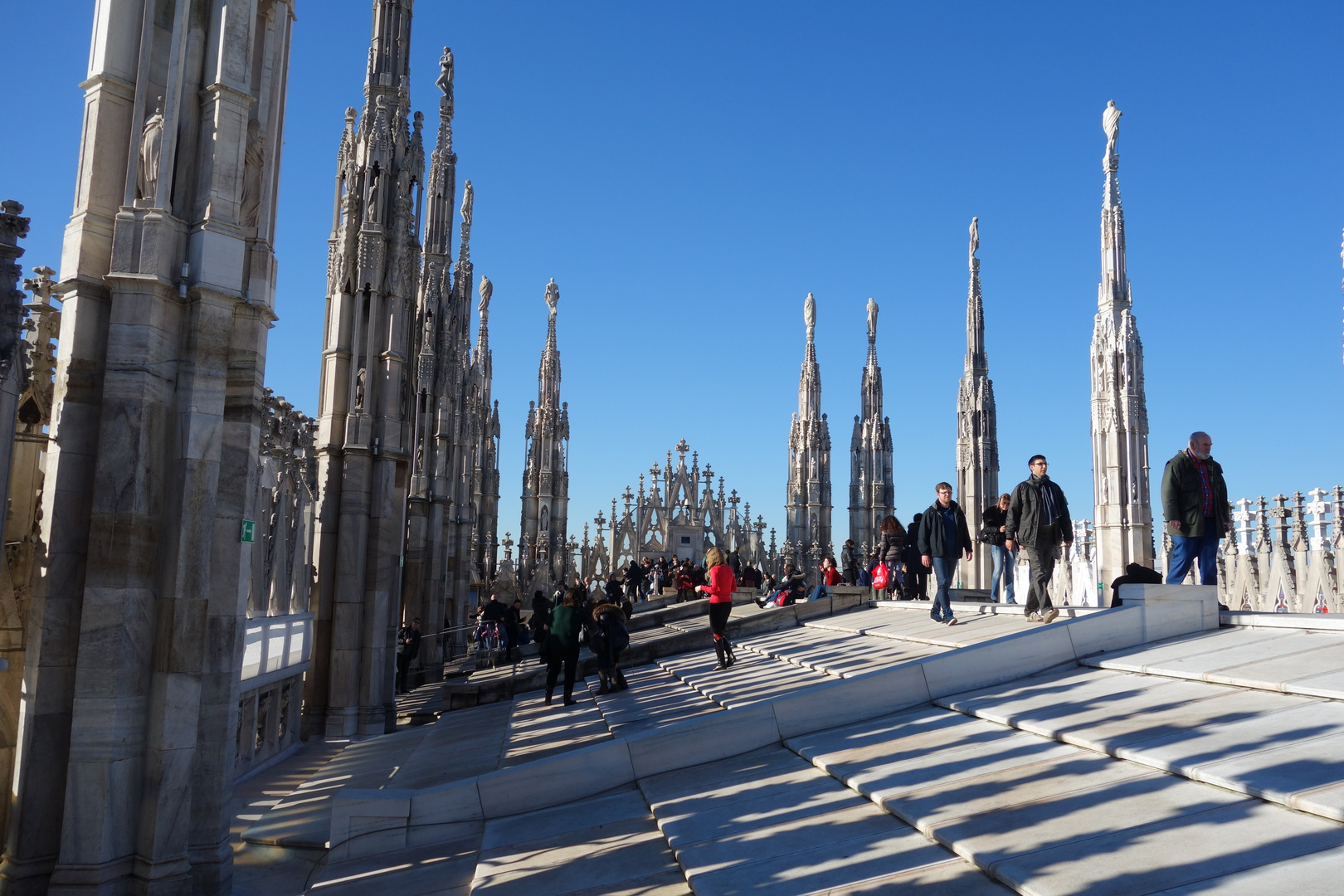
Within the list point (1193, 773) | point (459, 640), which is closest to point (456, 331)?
point (459, 640)

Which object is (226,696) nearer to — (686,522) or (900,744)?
(900,744)

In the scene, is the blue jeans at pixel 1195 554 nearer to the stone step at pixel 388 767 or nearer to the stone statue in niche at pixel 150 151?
the stone step at pixel 388 767

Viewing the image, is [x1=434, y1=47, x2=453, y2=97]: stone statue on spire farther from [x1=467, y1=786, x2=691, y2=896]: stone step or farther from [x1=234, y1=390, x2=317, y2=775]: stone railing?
[x1=467, y1=786, x2=691, y2=896]: stone step

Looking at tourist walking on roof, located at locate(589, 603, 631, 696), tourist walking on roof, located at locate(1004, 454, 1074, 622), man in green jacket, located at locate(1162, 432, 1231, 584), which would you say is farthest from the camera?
tourist walking on roof, located at locate(589, 603, 631, 696)

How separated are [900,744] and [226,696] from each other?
444 cm

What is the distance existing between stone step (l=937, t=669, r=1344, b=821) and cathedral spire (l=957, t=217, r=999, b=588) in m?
22.4

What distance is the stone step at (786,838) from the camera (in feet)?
13.5

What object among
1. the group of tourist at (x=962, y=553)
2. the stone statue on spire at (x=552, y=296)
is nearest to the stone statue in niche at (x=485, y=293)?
the stone statue on spire at (x=552, y=296)

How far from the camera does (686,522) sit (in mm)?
41500

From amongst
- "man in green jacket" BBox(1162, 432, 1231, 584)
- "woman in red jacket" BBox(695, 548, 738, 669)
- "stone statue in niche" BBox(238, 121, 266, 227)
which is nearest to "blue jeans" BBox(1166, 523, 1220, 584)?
"man in green jacket" BBox(1162, 432, 1231, 584)

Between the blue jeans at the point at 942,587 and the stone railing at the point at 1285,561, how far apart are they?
10384 mm

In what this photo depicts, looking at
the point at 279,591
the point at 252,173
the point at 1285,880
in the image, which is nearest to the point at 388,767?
the point at 279,591

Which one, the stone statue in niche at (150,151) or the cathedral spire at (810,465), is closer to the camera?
the stone statue in niche at (150,151)

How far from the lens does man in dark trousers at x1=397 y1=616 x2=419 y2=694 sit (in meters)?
19.2
